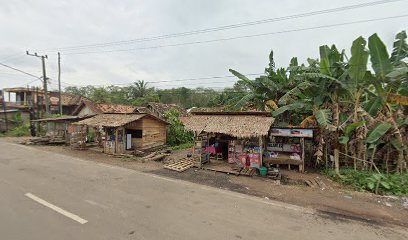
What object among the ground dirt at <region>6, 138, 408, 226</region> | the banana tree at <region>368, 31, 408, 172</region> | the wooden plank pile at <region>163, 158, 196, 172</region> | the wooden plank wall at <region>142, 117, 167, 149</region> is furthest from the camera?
the wooden plank wall at <region>142, 117, 167, 149</region>

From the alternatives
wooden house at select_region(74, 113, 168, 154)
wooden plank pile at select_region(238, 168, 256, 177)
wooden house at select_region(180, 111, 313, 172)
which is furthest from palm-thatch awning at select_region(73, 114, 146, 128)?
wooden plank pile at select_region(238, 168, 256, 177)

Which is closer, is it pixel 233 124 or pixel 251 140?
pixel 233 124

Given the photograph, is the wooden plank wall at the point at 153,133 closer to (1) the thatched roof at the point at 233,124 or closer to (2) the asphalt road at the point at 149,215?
(1) the thatched roof at the point at 233,124

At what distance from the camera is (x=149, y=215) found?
5.32 meters

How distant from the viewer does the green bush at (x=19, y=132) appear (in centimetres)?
2603

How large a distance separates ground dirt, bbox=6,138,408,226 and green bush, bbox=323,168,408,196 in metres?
0.44

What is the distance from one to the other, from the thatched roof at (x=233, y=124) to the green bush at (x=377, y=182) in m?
3.95

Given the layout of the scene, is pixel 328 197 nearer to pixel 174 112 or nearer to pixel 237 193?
pixel 237 193

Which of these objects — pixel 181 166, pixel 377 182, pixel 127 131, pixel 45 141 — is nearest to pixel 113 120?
pixel 127 131

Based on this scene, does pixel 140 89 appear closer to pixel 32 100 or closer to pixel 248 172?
pixel 32 100

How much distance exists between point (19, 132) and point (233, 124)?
96.8 ft

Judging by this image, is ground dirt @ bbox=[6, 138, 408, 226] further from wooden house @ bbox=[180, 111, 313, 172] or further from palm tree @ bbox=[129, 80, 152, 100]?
palm tree @ bbox=[129, 80, 152, 100]

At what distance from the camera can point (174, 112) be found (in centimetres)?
2156

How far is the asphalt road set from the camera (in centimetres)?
449
